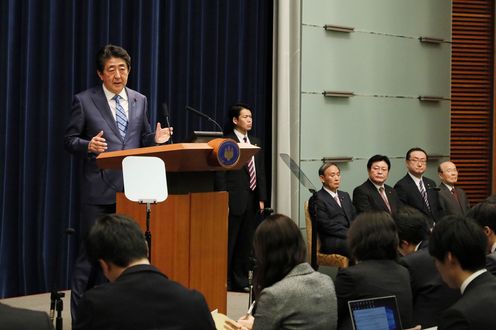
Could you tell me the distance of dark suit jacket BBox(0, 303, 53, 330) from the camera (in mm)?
2004

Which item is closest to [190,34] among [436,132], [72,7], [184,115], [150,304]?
[184,115]

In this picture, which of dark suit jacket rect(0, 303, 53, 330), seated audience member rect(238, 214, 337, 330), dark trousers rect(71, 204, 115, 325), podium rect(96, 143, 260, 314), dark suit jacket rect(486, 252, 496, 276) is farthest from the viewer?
dark trousers rect(71, 204, 115, 325)

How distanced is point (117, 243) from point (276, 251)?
2.01 feet

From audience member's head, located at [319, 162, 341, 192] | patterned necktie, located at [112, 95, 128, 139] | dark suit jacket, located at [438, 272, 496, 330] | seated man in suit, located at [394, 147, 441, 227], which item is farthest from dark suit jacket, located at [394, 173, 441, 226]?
dark suit jacket, located at [438, 272, 496, 330]

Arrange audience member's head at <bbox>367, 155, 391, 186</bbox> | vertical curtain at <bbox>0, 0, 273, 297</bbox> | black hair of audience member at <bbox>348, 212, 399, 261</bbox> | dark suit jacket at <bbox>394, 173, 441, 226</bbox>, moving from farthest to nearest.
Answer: dark suit jacket at <bbox>394, 173, 441, 226</bbox> < audience member's head at <bbox>367, 155, 391, 186</bbox> < vertical curtain at <bbox>0, 0, 273, 297</bbox> < black hair of audience member at <bbox>348, 212, 399, 261</bbox>

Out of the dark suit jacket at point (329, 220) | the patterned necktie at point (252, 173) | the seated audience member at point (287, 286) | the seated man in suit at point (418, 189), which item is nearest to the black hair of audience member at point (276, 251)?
the seated audience member at point (287, 286)

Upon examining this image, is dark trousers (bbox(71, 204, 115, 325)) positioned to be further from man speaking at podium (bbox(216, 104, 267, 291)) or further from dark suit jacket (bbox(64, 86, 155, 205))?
man speaking at podium (bbox(216, 104, 267, 291))

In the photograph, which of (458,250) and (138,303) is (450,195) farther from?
(138,303)

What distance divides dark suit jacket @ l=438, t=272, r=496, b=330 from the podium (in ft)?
6.47

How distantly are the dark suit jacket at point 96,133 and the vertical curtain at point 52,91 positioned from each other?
1.51m

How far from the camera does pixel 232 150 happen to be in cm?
424

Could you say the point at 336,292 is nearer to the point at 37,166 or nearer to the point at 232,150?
the point at 232,150

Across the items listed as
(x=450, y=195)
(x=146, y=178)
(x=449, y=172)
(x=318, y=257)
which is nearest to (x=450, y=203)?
(x=450, y=195)

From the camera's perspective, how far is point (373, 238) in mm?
3201
